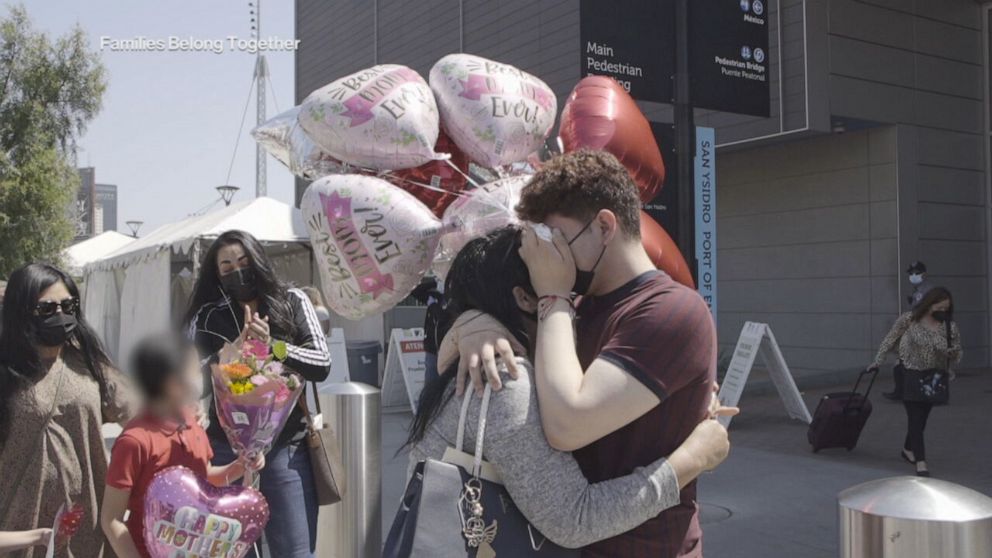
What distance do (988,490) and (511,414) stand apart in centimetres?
619

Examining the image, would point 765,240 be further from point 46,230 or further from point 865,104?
point 46,230

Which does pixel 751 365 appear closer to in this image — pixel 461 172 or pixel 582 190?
pixel 461 172

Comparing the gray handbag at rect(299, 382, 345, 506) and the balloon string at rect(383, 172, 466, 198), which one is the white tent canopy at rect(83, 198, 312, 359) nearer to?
the gray handbag at rect(299, 382, 345, 506)

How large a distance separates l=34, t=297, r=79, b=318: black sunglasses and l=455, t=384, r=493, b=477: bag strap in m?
1.69

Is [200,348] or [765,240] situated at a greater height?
[765,240]

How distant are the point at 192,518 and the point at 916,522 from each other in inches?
73.7

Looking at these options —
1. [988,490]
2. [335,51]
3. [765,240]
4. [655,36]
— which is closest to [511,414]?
[655,36]

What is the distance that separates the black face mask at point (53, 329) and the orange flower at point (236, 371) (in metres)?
0.61

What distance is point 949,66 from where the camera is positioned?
48.2 ft

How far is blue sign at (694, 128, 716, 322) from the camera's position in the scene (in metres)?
5.78

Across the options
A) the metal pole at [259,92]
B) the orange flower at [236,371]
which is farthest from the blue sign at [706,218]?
the metal pole at [259,92]

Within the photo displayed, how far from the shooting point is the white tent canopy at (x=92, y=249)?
1991 centimetres

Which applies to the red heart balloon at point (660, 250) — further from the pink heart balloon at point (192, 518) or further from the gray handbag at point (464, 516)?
the pink heart balloon at point (192, 518)

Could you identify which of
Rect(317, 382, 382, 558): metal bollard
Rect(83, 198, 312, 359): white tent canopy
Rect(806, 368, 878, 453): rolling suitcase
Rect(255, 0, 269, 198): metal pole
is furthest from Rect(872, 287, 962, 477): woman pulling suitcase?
Rect(255, 0, 269, 198): metal pole
